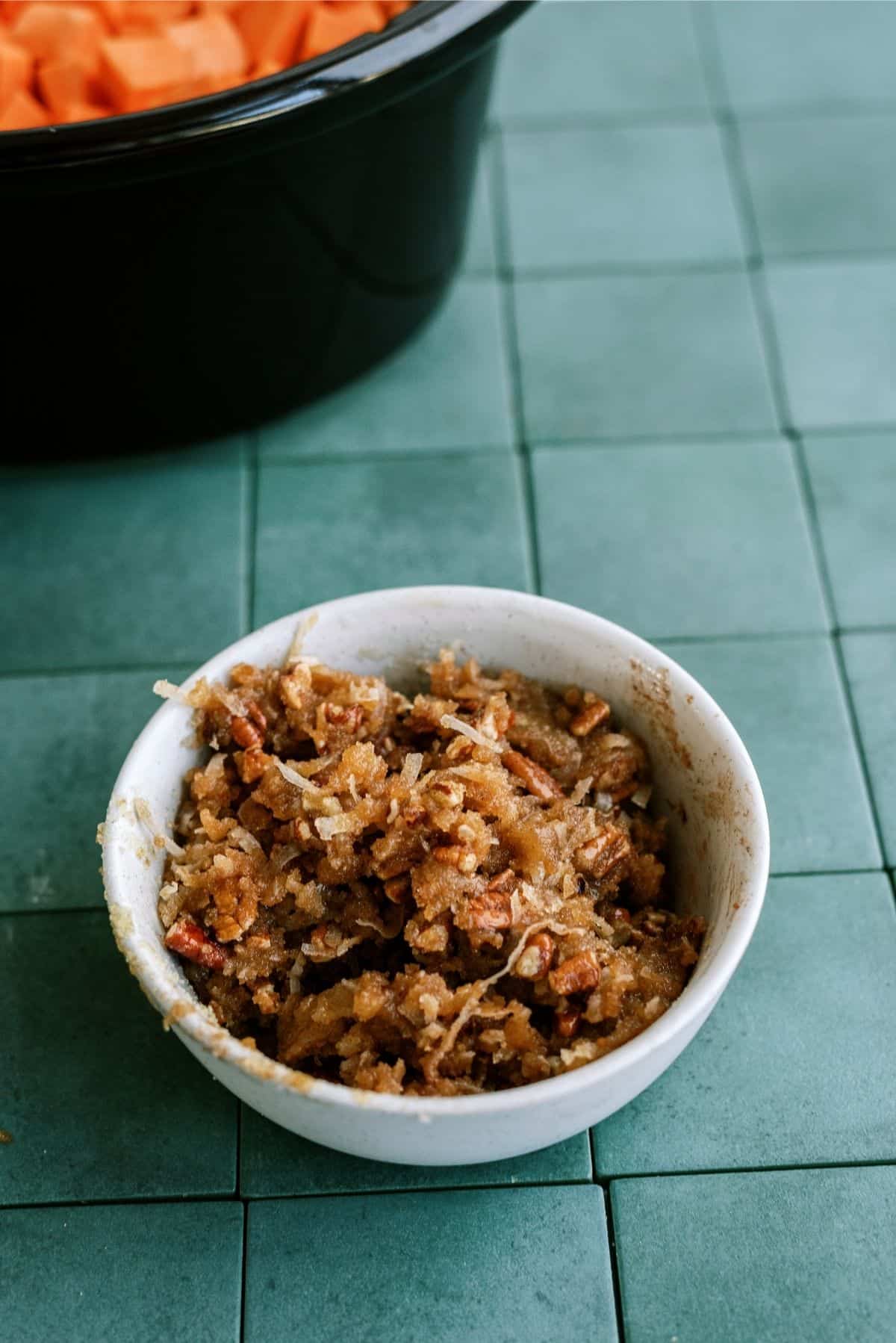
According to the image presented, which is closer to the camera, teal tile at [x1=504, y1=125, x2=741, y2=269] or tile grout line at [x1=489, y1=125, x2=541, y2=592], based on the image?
tile grout line at [x1=489, y1=125, x2=541, y2=592]

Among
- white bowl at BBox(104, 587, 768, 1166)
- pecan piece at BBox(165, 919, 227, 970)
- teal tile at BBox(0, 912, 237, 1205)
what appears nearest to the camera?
white bowl at BBox(104, 587, 768, 1166)

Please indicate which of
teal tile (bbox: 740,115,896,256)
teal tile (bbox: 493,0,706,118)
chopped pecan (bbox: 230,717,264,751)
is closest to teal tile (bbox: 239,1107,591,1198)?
chopped pecan (bbox: 230,717,264,751)

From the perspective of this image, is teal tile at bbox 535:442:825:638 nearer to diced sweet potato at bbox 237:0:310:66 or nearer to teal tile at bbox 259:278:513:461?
teal tile at bbox 259:278:513:461

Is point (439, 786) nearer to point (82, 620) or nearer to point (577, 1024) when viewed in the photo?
point (577, 1024)

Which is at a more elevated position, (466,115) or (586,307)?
(466,115)

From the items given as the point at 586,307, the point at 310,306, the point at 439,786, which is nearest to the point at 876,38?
the point at 586,307

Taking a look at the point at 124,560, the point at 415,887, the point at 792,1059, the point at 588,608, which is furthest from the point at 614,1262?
the point at 124,560

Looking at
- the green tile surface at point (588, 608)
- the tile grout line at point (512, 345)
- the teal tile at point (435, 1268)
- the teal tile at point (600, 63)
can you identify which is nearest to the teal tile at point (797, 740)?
the green tile surface at point (588, 608)
